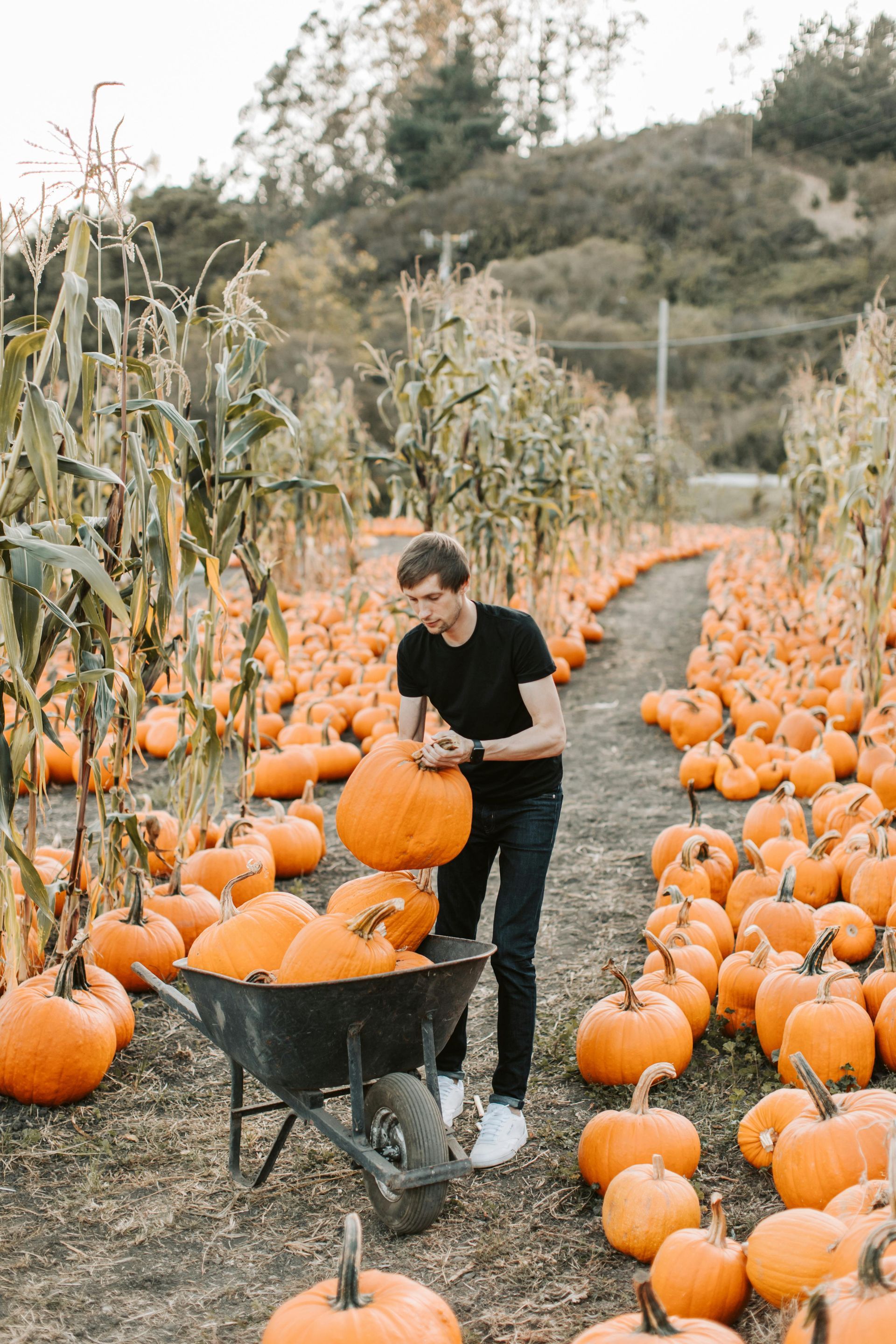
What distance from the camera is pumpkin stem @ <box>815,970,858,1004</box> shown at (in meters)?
2.80

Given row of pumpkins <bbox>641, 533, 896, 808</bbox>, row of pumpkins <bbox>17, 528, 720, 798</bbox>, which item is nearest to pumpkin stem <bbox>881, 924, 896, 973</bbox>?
row of pumpkins <bbox>641, 533, 896, 808</bbox>

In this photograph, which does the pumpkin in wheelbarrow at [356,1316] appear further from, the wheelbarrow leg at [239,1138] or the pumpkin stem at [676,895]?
the pumpkin stem at [676,895]

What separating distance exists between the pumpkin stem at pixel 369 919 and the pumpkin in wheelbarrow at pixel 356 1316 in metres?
0.78

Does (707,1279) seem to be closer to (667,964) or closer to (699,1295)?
(699,1295)

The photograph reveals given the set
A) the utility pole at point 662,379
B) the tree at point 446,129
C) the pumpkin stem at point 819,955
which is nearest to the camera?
the pumpkin stem at point 819,955

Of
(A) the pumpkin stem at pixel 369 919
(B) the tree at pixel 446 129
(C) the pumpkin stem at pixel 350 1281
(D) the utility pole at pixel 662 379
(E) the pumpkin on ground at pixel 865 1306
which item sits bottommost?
(C) the pumpkin stem at pixel 350 1281

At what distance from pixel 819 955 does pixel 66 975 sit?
221 centimetres

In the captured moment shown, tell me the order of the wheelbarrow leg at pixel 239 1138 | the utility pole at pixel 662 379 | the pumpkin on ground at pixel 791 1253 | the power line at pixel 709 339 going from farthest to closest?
1. the power line at pixel 709 339
2. the utility pole at pixel 662 379
3. the wheelbarrow leg at pixel 239 1138
4. the pumpkin on ground at pixel 791 1253

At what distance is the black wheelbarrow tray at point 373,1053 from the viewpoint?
227cm

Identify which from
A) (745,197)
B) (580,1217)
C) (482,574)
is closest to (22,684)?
(580,1217)

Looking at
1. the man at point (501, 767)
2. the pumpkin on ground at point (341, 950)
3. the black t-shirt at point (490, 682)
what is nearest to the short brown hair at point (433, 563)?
the man at point (501, 767)

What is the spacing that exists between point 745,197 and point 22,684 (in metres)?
64.6

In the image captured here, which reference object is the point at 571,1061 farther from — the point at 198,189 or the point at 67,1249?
the point at 198,189

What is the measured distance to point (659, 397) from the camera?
33031 millimetres
